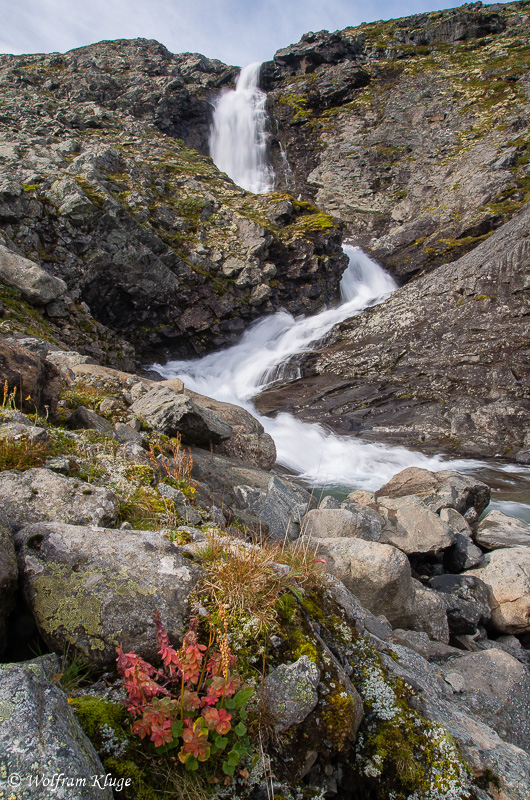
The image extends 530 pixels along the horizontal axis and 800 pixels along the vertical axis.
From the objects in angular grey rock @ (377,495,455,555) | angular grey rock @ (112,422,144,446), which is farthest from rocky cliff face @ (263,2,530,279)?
angular grey rock @ (112,422,144,446)

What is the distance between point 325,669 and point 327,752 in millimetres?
387

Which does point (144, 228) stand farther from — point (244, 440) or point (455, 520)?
point (455, 520)

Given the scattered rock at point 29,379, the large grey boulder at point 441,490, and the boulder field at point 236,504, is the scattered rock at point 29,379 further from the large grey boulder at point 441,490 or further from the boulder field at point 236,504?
the large grey boulder at point 441,490

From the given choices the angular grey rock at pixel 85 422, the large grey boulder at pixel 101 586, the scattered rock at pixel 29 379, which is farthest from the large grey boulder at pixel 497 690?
the scattered rock at pixel 29 379

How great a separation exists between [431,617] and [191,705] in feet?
15.3

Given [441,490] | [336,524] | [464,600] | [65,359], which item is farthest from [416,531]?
[65,359]

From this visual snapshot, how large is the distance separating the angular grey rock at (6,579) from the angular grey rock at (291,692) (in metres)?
1.46

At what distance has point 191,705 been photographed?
195cm

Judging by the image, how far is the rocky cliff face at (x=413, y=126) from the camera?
107 ft

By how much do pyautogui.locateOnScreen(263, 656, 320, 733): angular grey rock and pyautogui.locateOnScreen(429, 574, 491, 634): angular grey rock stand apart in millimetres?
4441

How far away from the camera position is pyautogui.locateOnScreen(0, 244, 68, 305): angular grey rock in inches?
577

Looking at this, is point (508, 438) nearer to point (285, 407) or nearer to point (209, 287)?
point (285, 407)

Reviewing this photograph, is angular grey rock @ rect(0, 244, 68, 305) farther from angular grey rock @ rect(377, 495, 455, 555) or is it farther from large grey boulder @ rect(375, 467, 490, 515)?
angular grey rock @ rect(377, 495, 455, 555)

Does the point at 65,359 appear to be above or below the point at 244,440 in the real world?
above
